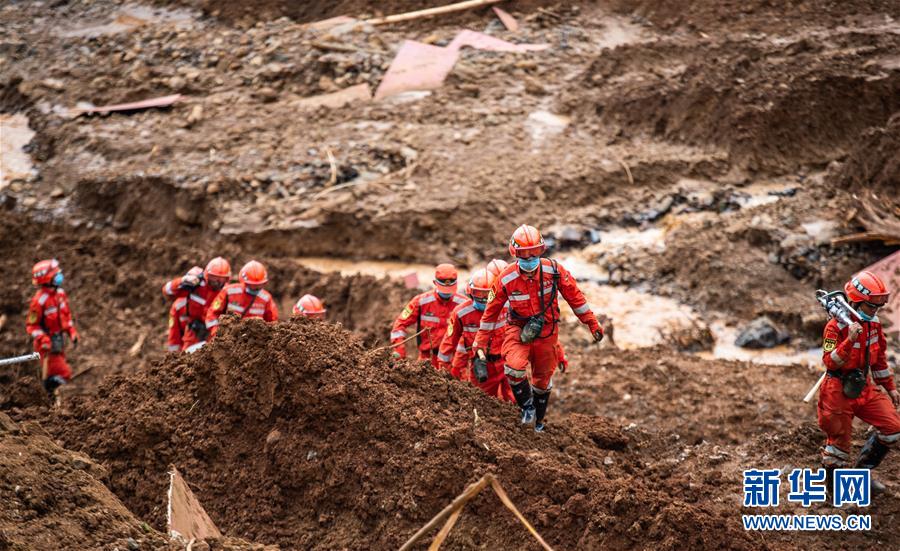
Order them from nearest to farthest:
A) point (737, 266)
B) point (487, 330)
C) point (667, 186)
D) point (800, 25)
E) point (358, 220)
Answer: point (487, 330), point (737, 266), point (358, 220), point (667, 186), point (800, 25)

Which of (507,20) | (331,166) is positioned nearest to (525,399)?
(331,166)

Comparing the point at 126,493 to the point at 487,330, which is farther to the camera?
the point at 487,330

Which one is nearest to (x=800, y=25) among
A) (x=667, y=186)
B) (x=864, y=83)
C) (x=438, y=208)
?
(x=864, y=83)

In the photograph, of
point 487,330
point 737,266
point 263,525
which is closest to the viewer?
point 263,525

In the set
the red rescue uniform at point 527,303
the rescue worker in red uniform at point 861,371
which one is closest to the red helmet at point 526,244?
the red rescue uniform at point 527,303

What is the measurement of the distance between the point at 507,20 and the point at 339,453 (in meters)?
15.6

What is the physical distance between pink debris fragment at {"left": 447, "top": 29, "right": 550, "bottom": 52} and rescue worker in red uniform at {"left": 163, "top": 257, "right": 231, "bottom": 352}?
1073 centimetres

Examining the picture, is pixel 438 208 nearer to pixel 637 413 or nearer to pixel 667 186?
pixel 667 186

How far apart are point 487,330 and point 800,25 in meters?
14.6

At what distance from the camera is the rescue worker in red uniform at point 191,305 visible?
10.2 metres

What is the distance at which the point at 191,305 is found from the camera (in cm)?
1033

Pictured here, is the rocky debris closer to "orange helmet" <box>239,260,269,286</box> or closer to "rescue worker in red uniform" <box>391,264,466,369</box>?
"rescue worker in red uniform" <box>391,264,466,369</box>

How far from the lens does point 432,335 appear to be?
9.44 m

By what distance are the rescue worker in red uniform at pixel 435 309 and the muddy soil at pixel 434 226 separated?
0.47 meters
